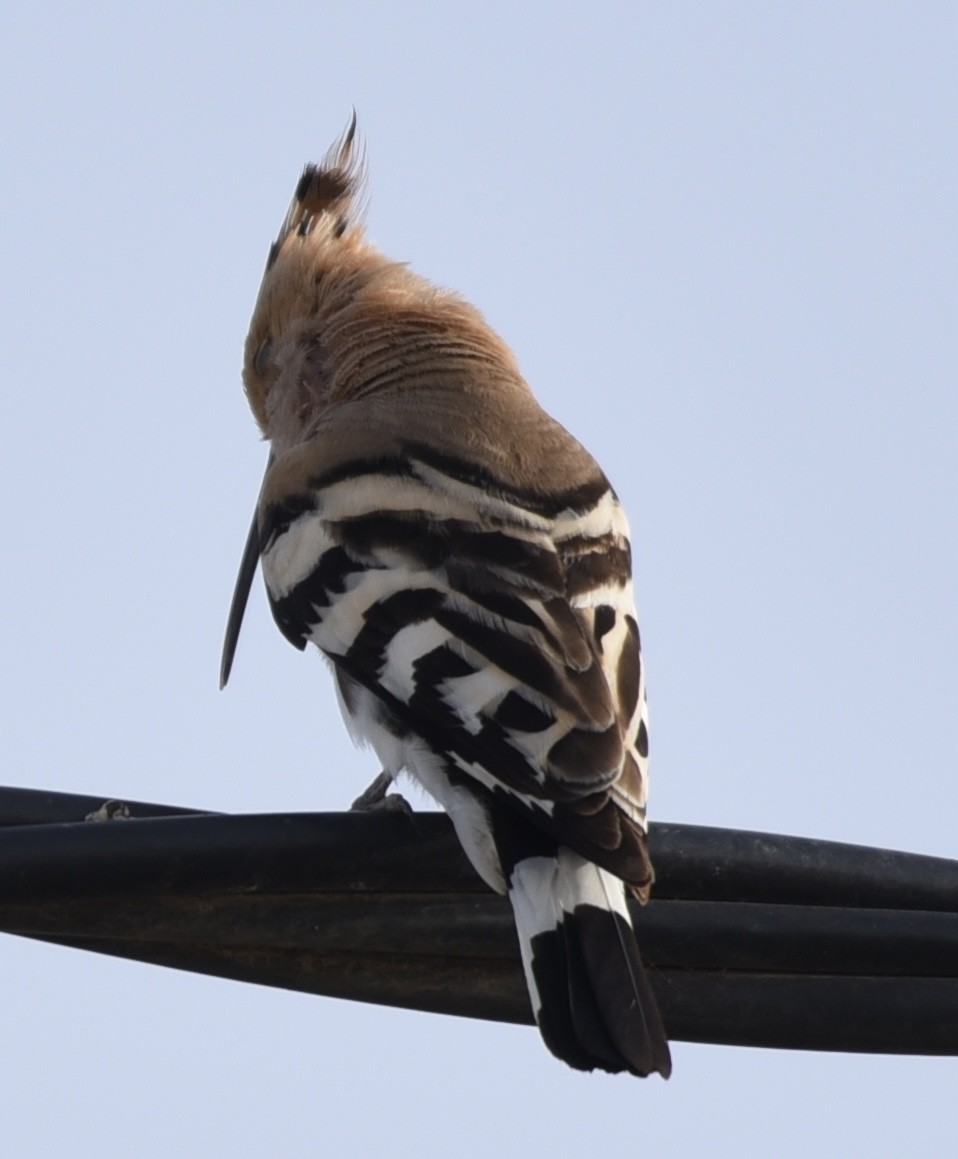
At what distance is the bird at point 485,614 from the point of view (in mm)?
2221

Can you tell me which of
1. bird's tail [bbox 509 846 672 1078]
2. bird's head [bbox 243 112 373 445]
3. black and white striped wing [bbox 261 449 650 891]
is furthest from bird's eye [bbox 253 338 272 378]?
bird's tail [bbox 509 846 672 1078]

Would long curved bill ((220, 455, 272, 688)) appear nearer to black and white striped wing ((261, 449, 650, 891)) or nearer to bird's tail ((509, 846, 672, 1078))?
black and white striped wing ((261, 449, 650, 891))

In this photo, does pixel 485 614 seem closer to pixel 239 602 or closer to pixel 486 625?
A: pixel 486 625

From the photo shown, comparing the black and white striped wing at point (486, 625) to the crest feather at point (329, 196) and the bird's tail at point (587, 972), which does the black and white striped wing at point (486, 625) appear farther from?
the crest feather at point (329, 196)

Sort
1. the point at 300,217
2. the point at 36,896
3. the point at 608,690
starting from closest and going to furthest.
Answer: the point at 36,896, the point at 608,690, the point at 300,217

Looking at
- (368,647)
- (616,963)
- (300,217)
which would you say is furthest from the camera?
(300,217)

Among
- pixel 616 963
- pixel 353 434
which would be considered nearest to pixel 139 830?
pixel 616 963

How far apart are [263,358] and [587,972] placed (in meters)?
2.48

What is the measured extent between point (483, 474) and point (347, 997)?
3.95 ft

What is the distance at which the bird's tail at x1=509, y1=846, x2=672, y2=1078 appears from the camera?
207 centimetres

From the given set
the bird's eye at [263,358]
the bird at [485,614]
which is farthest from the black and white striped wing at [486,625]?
the bird's eye at [263,358]

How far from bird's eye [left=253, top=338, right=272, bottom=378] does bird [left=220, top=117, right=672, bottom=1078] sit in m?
0.21

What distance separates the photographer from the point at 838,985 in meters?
2.02

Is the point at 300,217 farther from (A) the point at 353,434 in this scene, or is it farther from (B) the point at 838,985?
(B) the point at 838,985
